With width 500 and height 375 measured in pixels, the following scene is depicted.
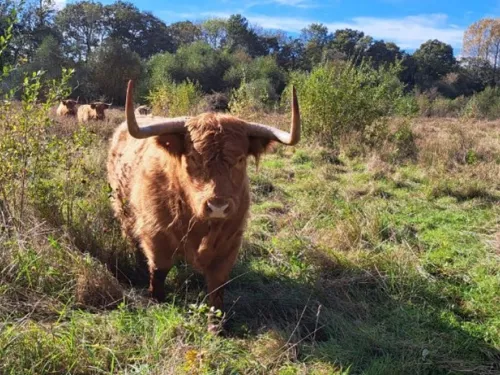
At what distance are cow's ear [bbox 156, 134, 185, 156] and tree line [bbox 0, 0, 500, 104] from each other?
12.3m

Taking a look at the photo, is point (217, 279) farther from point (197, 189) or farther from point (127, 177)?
point (127, 177)

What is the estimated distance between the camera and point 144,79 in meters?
28.6

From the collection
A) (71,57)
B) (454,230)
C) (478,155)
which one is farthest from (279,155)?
(71,57)

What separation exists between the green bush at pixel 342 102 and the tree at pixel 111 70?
716 inches

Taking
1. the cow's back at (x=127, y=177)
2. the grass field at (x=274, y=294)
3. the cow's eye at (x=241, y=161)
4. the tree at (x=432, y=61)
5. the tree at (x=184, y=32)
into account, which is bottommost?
the grass field at (x=274, y=294)

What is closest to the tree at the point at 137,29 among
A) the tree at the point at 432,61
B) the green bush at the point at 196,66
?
the green bush at the point at 196,66

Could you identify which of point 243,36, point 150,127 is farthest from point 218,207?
point 243,36

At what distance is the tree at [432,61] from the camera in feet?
162

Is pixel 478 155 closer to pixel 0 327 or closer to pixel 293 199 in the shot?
pixel 293 199

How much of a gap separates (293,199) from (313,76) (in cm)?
532

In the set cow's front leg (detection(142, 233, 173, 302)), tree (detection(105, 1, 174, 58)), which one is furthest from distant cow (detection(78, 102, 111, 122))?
tree (detection(105, 1, 174, 58))

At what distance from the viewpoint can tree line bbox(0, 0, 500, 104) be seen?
89.1ft

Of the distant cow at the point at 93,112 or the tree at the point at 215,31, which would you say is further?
the tree at the point at 215,31

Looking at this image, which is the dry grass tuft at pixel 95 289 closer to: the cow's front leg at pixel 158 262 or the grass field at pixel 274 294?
the grass field at pixel 274 294
